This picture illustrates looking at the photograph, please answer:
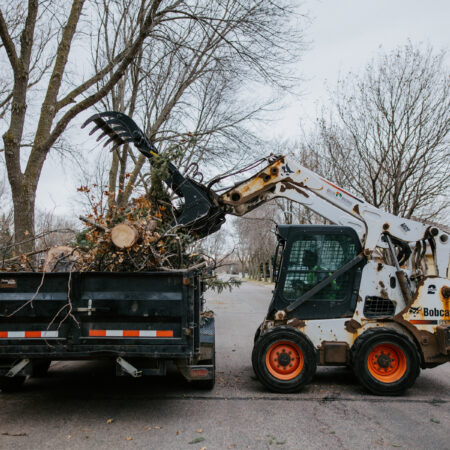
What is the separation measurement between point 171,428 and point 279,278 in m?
2.84

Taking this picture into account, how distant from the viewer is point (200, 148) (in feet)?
57.3

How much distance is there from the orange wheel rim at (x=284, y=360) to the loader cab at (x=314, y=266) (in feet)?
1.59

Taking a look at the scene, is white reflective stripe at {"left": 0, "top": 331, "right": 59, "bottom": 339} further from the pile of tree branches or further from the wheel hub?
the wheel hub

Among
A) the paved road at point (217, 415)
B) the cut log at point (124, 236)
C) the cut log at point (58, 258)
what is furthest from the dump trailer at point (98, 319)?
the cut log at point (58, 258)

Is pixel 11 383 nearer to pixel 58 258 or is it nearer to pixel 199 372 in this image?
pixel 58 258

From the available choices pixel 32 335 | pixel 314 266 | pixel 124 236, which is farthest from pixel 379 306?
pixel 32 335


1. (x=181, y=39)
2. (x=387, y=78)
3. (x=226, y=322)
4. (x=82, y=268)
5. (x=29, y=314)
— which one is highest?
(x=387, y=78)

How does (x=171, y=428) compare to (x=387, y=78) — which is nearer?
(x=171, y=428)

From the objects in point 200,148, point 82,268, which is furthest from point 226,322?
point 82,268

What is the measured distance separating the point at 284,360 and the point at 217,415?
1.51 meters

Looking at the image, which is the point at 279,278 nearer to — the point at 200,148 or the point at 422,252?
the point at 422,252

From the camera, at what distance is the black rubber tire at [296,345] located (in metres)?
6.38

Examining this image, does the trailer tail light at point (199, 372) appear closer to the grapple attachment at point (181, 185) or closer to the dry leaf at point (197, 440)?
the dry leaf at point (197, 440)

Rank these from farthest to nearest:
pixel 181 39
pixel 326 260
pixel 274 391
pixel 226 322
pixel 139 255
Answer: pixel 226 322
pixel 181 39
pixel 326 260
pixel 274 391
pixel 139 255
